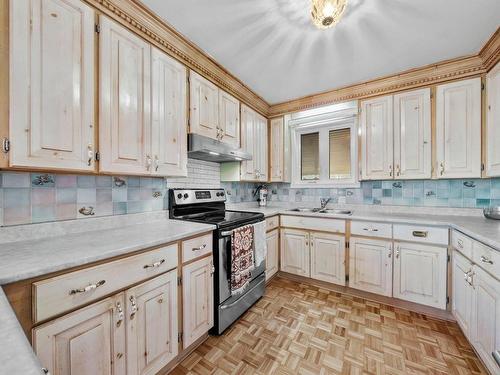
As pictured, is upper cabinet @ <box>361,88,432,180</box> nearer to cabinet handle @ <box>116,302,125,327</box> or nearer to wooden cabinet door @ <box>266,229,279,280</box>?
wooden cabinet door @ <box>266,229,279,280</box>

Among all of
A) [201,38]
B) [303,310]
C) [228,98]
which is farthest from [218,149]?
[303,310]

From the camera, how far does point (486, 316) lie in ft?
4.35

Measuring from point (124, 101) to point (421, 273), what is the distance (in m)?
2.90

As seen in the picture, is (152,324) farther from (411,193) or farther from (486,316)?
(411,193)

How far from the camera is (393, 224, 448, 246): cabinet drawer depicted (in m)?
1.93

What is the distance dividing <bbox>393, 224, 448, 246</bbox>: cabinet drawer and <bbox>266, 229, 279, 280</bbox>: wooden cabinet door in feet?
4.25

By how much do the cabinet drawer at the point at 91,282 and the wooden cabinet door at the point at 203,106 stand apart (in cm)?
119

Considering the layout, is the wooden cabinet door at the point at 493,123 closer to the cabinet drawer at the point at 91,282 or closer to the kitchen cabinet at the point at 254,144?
the kitchen cabinet at the point at 254,144

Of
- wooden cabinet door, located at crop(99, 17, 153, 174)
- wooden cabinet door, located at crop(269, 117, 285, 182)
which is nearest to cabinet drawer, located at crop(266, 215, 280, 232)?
wooden cabinet door, located at crop(269, 117, 285, 182)

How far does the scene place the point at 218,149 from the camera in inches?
80.1

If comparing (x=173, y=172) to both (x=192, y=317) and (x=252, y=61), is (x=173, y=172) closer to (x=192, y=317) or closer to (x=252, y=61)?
(x=192, y=317)

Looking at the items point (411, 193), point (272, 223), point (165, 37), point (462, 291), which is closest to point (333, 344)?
point (462, 291)

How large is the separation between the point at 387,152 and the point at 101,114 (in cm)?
274

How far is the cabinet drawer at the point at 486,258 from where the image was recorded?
4.00 feet
